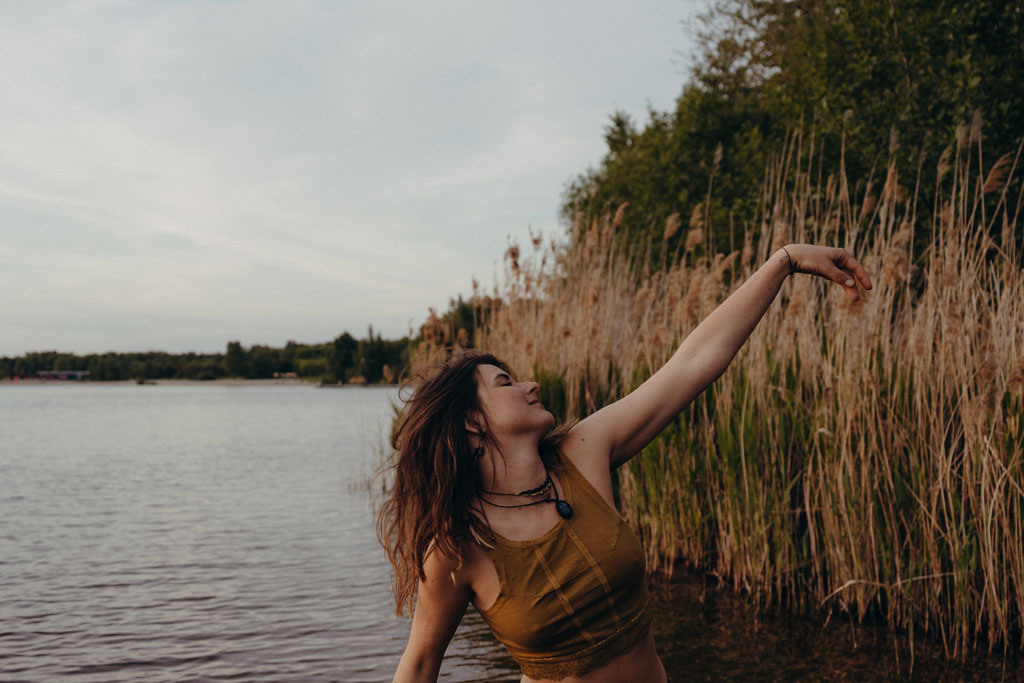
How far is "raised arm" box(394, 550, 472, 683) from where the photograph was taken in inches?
76.3

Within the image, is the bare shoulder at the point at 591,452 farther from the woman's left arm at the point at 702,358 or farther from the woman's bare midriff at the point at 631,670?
the woman's bare midriff at the point at 631,670

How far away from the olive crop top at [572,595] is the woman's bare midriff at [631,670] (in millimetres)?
16

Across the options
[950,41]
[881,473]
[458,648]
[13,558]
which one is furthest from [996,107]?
[13,558]

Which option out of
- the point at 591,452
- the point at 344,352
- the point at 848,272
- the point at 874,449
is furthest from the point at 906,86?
the point at 344,352

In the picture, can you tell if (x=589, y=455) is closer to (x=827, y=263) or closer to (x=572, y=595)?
(x=572, y=595)

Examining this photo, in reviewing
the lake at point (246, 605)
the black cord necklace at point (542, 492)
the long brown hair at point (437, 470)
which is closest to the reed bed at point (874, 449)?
the lake at point (246, 605)

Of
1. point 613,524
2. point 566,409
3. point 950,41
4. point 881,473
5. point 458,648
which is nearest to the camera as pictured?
point 613,524

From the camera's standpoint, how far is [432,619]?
1.98m

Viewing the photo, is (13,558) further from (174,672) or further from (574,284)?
(574,284)

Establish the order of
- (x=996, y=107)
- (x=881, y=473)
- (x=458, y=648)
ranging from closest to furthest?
(x=881, y=473) < (x=458, y=648) < (x=996, y=107)

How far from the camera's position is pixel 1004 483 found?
3.87 meters

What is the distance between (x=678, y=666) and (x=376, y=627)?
2217 millimetres

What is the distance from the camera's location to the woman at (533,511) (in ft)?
6.35

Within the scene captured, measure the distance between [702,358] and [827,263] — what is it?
0.45 m
